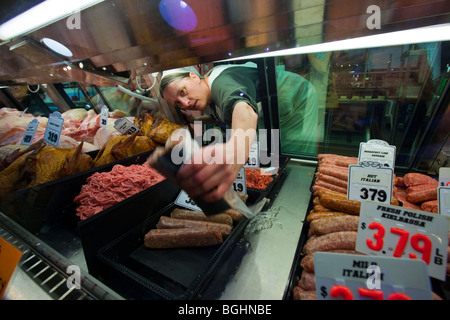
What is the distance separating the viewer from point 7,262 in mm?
1161

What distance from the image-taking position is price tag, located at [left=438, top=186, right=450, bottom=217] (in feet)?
4.62

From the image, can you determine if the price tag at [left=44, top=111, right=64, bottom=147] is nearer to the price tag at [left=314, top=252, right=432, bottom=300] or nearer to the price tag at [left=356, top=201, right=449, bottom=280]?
the price tag at [left=314, top=252, right=432, bottom=300]

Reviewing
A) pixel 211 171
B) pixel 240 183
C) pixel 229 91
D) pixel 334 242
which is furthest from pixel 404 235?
pixel 229 91

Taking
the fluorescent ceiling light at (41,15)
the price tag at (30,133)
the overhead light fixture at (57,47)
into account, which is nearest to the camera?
the fluorescent ceiling light at (41,15)

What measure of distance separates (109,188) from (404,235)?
2.37 metres

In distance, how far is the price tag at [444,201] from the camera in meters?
1.41

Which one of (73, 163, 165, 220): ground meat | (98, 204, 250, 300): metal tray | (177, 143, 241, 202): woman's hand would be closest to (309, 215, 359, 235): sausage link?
(98, 204, 250, 300): metal tray

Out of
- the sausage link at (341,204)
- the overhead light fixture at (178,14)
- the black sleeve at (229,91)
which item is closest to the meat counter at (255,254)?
the sausage link at (341,204)

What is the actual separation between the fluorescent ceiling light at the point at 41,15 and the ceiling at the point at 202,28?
3cm

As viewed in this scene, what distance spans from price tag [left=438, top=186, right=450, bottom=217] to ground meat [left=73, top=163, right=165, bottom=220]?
2.31m

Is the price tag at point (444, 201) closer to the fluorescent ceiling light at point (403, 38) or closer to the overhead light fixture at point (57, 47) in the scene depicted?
the fluorescent ceiling light at point (403, 38)
